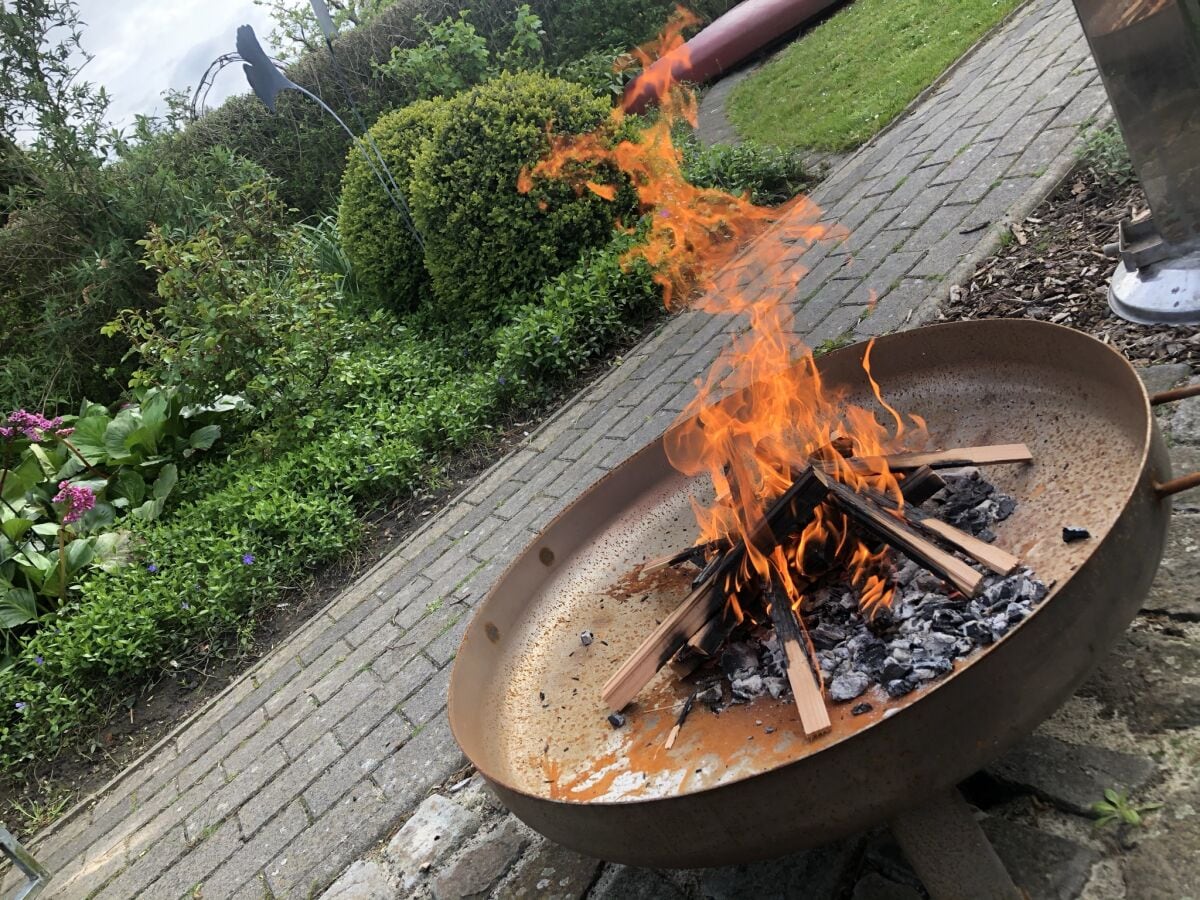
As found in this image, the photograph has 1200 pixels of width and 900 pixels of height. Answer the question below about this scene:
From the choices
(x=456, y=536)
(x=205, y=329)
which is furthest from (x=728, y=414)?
(x=205, y=329)

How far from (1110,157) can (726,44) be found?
641cm

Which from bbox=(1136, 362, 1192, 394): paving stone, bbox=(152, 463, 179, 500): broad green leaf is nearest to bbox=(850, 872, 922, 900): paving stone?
bbox=(1136, 362, 1192, 394): paving stone

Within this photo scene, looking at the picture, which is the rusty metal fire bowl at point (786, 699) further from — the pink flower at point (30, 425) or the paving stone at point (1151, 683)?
the pink flower at point (30, 425)

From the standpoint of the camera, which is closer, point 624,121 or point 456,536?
point 456,536

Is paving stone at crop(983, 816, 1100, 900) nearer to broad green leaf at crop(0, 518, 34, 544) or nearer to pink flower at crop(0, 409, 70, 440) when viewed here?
broad green leaf at crop(0, 518, 34, 544)

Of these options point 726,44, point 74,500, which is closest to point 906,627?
point 74,500

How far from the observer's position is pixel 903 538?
1.82 metres

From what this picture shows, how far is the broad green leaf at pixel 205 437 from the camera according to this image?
5727mm

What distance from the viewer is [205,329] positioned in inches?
225

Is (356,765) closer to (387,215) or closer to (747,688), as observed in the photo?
(747,688)

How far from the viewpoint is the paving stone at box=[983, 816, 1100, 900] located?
1564mm

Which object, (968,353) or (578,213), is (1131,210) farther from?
(578,213)

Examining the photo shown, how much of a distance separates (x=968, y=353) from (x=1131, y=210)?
1811 millimetres

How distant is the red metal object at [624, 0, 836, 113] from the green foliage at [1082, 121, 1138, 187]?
5.68 meters
